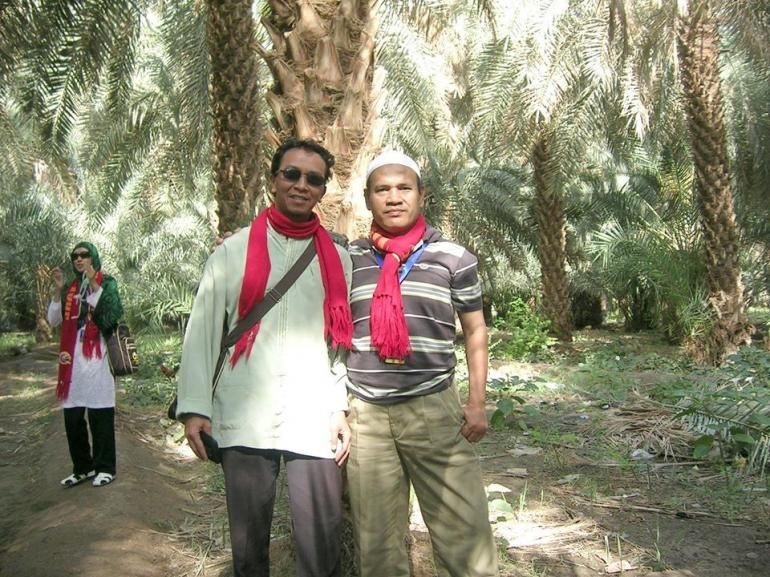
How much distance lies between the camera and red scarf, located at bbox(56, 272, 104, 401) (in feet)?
18.7

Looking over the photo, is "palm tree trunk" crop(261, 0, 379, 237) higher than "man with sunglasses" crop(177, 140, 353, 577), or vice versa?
"palm tree trunk" crop(261, 0, 379, 237)

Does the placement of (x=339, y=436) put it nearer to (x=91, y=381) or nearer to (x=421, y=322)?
(x=421, y=322)

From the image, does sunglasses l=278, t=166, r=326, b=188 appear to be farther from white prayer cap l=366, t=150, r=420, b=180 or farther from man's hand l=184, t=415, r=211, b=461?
man's hand l=184, t=415, r=211, b=461

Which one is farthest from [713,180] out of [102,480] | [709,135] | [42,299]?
[42,299]

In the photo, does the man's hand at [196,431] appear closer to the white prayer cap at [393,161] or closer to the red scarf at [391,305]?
the red scarf at [391,305]

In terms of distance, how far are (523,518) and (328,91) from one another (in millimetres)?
2874

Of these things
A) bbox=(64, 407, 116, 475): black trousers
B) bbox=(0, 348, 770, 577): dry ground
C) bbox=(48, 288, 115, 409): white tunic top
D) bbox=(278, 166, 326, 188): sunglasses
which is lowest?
bbox=(0, 348, 770, 577): dry ground

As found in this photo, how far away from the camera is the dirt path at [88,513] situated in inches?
166

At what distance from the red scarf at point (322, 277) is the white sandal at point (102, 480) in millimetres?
3555

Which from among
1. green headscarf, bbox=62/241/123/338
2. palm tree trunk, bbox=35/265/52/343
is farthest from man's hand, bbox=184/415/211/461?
palm tree trunk, bbox=35/265/52/343

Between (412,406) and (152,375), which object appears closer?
(412,406)

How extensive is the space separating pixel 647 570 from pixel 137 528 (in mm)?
3080

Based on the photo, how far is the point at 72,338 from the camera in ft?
18.9

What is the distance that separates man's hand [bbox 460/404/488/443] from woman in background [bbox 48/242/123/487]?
366cm
